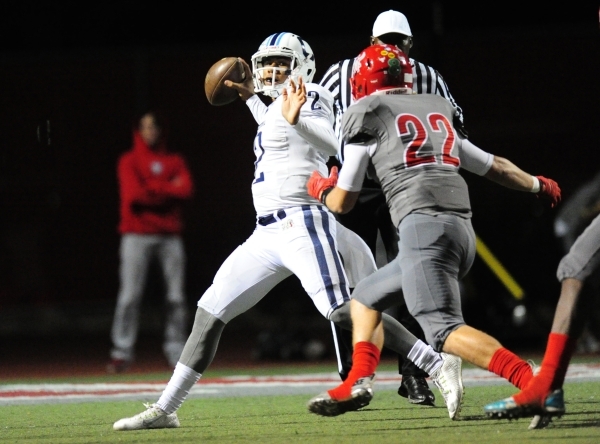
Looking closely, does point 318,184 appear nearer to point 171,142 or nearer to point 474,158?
point 474,158

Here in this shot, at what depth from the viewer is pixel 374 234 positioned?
6.23 metres

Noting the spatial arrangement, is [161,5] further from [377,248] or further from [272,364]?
[377,248]

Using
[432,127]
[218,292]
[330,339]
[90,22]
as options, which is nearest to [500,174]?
[432,127]

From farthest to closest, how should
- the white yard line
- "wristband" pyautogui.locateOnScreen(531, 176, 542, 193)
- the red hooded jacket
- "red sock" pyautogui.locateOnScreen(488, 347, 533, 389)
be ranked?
the red hooded jacket, the white yard line, "wristband" pyautogui.locateOnScreen(531, 176, 542, 193), "red sock" pyautogui.locateOnScreen(488, 347, 533, 389)

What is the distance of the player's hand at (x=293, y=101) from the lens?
4.90 meters

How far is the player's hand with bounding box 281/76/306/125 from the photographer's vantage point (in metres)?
4.90

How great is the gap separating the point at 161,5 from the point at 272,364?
8318 millimetres

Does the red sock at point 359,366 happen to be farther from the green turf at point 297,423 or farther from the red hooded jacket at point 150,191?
the red hooded jacket at point 150,191

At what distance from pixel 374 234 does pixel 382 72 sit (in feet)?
5.51

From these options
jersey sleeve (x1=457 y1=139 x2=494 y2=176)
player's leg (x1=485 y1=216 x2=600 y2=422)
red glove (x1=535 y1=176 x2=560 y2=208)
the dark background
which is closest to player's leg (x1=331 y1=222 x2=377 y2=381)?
jersey sleeve (x1=457 y1=139 x2=494 y2=176)

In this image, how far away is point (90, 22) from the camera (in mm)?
15812

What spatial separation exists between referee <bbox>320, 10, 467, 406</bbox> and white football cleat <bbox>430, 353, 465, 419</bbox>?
0.69 metres

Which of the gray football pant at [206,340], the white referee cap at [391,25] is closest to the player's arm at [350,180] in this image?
the gray football pant at [206,340]

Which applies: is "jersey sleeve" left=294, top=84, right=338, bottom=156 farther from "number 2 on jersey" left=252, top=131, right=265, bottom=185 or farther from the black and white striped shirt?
the black and white striped shirt
